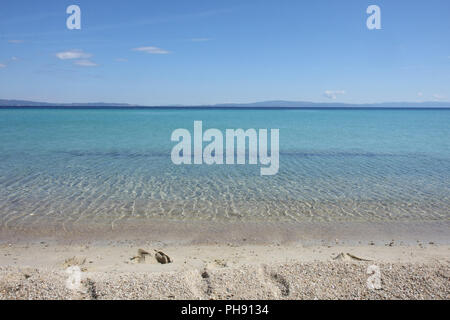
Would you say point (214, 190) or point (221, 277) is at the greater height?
point (214, 190)

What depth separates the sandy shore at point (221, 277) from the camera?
16.4 ft

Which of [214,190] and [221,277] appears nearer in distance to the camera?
[221,277]

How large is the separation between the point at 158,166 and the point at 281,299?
1254 centimetres

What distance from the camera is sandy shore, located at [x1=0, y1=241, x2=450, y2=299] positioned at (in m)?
4.99

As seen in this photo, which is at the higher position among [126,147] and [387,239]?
[126,147]

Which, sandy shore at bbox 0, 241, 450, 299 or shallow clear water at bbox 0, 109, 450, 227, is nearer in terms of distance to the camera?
sandy shore at bbox 0, 241, 450, 299

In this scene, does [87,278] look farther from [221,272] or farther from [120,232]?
[120,232]

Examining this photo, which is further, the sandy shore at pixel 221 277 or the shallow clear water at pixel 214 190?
the shallow clear water at pixel 214 190

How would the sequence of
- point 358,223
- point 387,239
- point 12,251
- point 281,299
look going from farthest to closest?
point 358,223 → point 387,239 → point 12,251 → point 281,299

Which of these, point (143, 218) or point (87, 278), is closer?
point (87, 278)

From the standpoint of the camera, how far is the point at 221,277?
5520mm

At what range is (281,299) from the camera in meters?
4.92

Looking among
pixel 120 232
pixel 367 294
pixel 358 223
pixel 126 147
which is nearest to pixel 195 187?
pixel 120 232

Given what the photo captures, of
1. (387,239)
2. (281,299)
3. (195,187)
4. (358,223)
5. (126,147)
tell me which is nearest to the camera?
(281,299)
